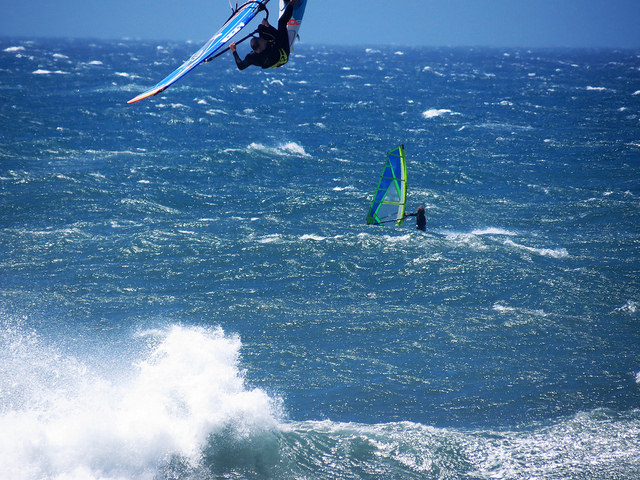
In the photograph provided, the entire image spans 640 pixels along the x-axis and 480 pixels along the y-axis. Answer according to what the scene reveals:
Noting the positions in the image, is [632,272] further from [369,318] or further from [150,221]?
[150,221]

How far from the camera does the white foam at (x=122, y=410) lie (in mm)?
15219

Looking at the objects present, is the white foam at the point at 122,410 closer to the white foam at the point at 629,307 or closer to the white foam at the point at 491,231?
the white foam at the point at 629,307

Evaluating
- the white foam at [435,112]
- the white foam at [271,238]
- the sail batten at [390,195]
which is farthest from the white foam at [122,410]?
the white foam at [435,112]

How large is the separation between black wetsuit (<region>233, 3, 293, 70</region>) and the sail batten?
11.6 meters

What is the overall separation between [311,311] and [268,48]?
1196 cm

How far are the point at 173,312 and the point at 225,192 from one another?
578 inches

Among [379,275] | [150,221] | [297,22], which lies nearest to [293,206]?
[150,221]

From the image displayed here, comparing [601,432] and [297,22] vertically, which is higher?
[297,22]

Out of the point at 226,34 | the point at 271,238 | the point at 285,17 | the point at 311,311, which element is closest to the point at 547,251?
the point at 311,311

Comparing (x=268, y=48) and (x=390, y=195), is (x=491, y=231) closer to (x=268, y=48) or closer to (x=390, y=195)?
(x=390, y=195)

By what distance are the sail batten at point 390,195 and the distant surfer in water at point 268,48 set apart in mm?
11658

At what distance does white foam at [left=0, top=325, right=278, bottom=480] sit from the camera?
15219 millimetres

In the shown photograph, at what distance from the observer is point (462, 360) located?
1992 cm

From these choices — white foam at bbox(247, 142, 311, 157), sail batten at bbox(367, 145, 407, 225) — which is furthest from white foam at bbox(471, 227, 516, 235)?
white foam at bbox(247, 142, 311, 157)
